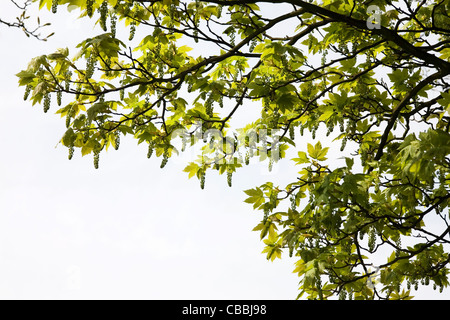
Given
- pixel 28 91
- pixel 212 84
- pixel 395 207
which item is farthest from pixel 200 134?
pixel 395 207

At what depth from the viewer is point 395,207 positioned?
622 cm

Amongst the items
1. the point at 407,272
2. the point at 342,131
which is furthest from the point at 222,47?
the point at 407,272

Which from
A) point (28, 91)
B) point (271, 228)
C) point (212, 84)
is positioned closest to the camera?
point (28, 91)

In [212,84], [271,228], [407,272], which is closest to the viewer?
[212,84]

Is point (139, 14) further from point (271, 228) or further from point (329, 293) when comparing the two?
point (329, 293)

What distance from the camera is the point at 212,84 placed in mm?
5574

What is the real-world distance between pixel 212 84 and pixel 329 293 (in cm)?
274

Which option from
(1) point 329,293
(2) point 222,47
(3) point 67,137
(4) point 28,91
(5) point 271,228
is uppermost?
(2) point 222,47

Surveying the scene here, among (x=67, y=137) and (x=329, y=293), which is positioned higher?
(x=67, y=137)

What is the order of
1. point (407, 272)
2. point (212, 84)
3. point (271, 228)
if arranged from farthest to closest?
point (271, 228), point (407, 272), point (212, 84)

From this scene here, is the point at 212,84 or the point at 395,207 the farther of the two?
the point at 395,207

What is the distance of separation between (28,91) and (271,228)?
3.22 m

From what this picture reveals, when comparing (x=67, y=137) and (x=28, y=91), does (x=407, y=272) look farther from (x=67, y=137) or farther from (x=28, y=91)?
(x=28, y=91)

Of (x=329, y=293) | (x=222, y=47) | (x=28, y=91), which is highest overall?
(x=222, y=47)
